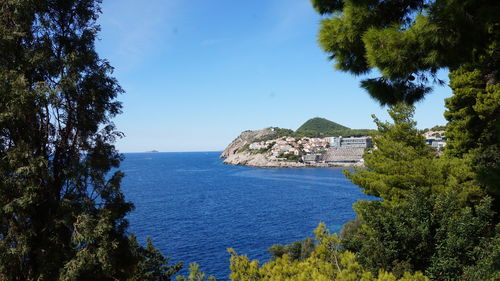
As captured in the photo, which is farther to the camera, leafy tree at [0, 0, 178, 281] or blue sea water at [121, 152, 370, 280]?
blue sea water at [121, 152, 370, 280]

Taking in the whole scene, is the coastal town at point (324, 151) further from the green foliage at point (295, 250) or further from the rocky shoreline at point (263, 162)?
the green foliage at point (295, 250)

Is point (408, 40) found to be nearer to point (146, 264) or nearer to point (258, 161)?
point (146, 264)

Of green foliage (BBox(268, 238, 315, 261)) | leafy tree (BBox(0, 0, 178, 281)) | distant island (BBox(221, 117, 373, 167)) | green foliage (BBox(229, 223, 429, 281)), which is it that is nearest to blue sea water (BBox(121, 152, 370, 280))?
green foliage (BBox(268, 238, 315, 261))

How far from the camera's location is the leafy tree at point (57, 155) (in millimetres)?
8195

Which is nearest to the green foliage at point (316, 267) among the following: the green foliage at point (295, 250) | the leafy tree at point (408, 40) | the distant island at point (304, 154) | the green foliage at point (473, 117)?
the leafy tree at point (408, 40)

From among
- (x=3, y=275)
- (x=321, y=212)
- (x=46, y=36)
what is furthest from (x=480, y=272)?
(x=321, y=212)

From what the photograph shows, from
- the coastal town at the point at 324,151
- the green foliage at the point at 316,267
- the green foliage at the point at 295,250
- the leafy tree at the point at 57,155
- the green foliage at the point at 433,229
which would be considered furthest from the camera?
the coastal town at the point at 324,151

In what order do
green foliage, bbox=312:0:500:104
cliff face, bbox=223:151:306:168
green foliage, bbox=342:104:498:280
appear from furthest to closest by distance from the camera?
cliff face, bbox=223:151:306:168
green foliage, bbox=342:104:498:280
green foliage, bbox=312:0:500:104

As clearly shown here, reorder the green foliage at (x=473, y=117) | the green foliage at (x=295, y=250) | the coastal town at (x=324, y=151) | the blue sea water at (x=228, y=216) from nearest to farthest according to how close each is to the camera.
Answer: the green foliage at (x=473, y=117) < the green foliage at (x=295, y=250) < the blue sea water at (x=228, y=216) < the coastal town at (x=324, y=151)

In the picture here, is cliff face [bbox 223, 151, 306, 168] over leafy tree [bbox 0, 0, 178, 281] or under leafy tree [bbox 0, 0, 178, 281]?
under

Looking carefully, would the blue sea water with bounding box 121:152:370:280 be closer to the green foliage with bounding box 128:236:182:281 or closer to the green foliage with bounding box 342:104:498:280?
the green foliage with bounding box 128:236:182:281

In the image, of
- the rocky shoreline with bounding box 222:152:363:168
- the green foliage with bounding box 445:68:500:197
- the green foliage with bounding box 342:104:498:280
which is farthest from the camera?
the rocky shoreline with bounding box 222:152:363:168

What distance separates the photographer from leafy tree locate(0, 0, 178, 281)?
8.20 m

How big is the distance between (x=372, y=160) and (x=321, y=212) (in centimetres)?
2739
